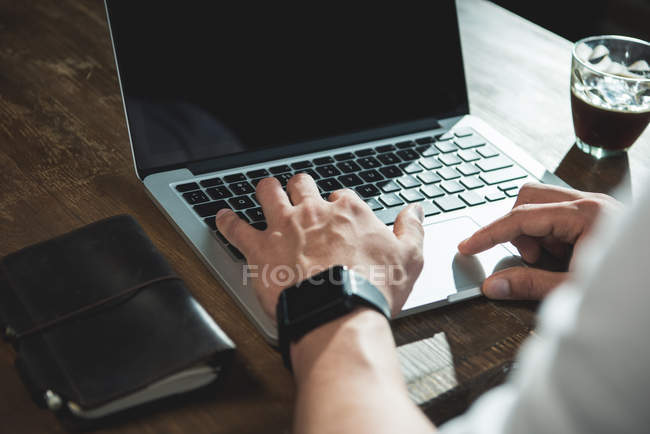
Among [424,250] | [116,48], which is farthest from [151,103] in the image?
[424,250]

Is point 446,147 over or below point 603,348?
below

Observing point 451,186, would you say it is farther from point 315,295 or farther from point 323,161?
point 315,295

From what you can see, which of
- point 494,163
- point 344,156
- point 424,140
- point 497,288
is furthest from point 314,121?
point 497,288

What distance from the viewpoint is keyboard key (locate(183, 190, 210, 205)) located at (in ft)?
2.53

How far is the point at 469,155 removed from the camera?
0.92 m

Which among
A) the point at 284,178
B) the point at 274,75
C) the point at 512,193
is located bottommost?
the point at 512,193

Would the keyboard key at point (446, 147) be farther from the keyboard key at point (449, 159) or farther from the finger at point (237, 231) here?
the finger at point (237, 231)

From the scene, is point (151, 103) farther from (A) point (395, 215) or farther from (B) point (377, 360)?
(B) point (377, 360)

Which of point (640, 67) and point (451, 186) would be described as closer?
point (451, 186)

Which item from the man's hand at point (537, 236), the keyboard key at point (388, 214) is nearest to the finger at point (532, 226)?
the man's hand at point (537, 236)

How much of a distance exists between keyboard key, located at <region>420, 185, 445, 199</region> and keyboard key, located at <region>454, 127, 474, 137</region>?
0.15m

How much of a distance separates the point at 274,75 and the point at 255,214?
0.75 ft

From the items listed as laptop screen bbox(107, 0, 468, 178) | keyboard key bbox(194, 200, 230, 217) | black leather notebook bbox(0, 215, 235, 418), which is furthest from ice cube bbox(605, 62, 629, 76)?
black leather notebook bbox(0, 215, 235, 418)

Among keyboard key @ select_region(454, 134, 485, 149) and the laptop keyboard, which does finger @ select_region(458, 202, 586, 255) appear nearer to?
the laptop keyboard
